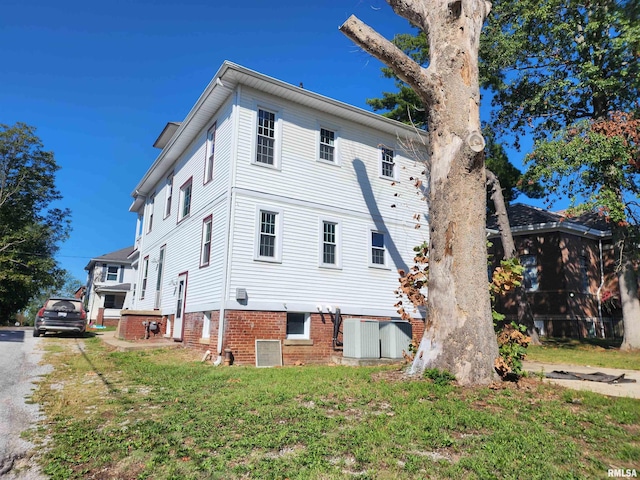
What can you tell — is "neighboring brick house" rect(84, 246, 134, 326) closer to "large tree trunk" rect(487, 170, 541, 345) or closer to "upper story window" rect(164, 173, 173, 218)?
"upper story window" rect(164, 173, 173, 218)

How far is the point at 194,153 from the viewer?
15.7 meters

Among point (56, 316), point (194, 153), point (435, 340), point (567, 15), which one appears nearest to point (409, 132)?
point (567, 15)

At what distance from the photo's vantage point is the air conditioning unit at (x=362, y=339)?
35.2 feet

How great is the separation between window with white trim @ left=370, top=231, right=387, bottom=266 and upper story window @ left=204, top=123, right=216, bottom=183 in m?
5.97

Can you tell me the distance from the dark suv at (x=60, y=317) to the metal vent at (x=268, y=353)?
1060 cm

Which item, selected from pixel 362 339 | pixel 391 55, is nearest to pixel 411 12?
pixel 391 55

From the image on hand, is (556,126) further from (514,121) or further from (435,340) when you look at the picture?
(435,340)

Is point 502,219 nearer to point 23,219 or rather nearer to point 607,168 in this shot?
point 607,168

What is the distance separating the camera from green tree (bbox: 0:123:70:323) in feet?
95.6

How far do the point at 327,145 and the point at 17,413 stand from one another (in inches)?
439

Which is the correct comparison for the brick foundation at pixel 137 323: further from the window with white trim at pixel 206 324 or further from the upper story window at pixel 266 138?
the upper story window at pixel 266 138

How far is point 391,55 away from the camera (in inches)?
281

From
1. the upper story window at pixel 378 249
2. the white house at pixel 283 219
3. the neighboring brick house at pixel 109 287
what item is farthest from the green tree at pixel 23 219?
the upper story window at pixel 378 249

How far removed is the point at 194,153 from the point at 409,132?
27.5 feet
